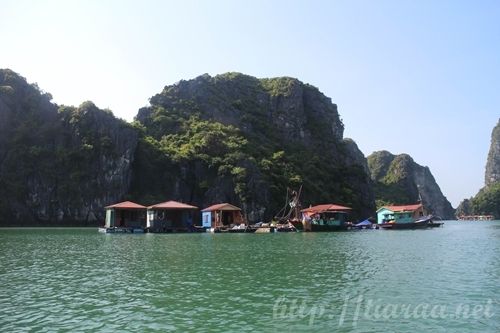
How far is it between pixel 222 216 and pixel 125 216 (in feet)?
60.4

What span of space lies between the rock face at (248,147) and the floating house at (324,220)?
17203 millimetres

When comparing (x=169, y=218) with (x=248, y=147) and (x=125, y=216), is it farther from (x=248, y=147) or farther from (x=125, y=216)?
(x=248, y=147)

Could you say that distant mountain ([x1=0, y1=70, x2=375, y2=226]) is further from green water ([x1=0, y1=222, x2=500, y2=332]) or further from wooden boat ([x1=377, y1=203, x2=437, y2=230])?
green water ([x1=0, y1=222, x2=500, y2=332])

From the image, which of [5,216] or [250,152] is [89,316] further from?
[250,152]

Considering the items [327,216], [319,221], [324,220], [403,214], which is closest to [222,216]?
[319,221]

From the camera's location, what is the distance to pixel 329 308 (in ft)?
53.2

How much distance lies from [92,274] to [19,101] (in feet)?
360

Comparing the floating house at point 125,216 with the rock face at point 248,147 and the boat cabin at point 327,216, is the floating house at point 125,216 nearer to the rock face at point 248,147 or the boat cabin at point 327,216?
the rock face at point 248,147

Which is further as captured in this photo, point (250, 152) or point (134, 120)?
point (134, 120)

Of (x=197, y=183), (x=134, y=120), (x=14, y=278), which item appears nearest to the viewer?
(x=14, y=278)

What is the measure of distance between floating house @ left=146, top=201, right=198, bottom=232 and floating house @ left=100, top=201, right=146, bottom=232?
8.00 ft

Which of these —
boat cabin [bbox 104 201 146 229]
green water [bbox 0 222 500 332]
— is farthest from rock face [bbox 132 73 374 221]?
green water [bbox 0 222 500 332]

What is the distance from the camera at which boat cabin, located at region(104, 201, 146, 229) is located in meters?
81.6

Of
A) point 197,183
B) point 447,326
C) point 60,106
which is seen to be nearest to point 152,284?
point 447,326
